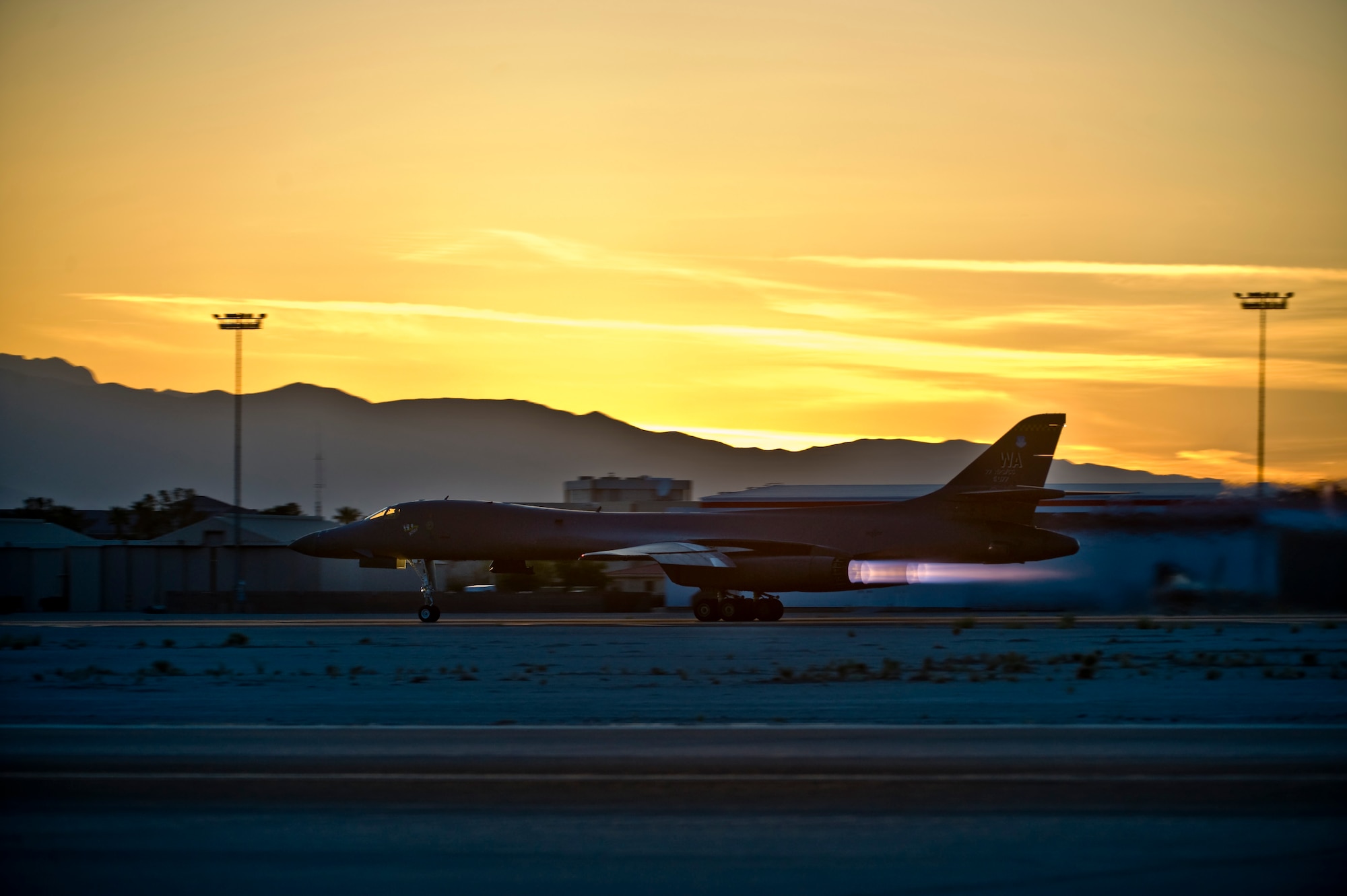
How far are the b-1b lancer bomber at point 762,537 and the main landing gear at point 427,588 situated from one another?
0.20 feet

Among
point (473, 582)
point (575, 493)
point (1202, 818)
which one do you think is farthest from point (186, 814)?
point (575, 493)

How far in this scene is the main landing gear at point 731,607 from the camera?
36094 mm

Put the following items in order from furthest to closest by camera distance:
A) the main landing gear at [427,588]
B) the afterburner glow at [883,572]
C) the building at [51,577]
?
the building at [51,577]
the main landing gear at [427,588]
the afterburner glow at [883,572]

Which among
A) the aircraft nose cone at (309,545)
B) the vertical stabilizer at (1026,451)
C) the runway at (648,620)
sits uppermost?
the vertical stabilizer at (1026,451)

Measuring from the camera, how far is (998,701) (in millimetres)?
16953

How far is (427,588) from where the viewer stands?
3769 centimetres

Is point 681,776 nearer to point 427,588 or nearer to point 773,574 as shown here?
point 773,574

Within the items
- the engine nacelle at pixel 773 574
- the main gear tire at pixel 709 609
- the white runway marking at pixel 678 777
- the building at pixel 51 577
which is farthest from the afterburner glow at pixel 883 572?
the building at pixel 51 577

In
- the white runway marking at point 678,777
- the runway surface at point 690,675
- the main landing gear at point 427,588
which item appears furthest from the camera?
the main landing gear at point 427,588

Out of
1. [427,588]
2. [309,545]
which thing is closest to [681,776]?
[427,588]

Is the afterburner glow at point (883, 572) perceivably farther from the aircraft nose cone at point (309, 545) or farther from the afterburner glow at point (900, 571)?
the aircraft nose cone at point (309, 545)

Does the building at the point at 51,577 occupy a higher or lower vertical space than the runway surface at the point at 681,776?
lower

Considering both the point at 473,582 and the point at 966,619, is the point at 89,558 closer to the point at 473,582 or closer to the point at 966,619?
the point at 473,582

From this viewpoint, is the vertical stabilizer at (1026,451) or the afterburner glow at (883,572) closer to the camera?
the vertical stabilizer at (1026,451)
